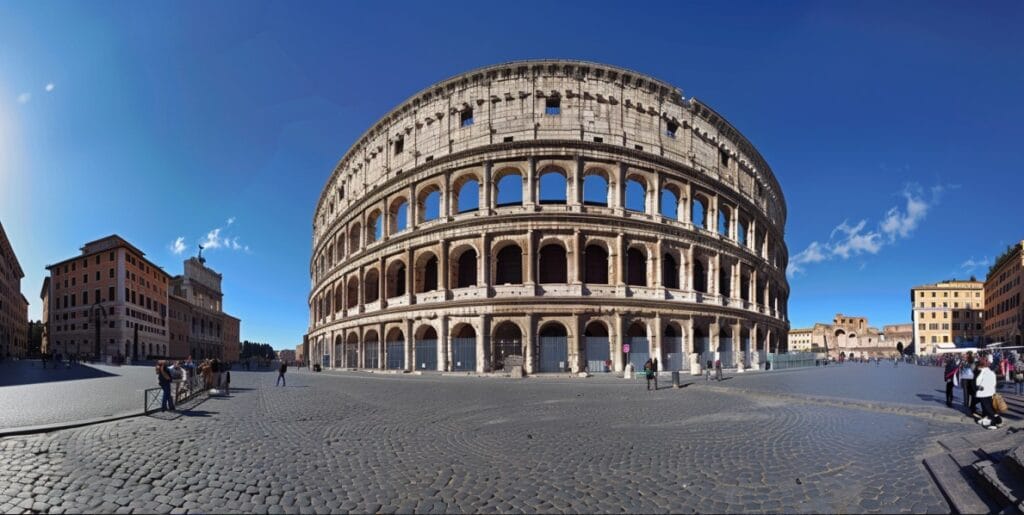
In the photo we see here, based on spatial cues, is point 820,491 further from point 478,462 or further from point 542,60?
point 542,60

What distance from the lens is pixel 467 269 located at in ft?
97.3

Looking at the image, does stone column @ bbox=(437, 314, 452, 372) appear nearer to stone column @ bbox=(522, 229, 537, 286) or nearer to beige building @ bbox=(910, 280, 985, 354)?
stone column @ bbox=(522, 229, 537, 286)

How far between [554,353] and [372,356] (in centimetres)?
1458

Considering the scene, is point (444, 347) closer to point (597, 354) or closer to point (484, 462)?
point (597, 354)

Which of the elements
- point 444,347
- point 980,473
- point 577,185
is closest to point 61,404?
point 444,347

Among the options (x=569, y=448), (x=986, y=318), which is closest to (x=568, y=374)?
(x=569, y=448)

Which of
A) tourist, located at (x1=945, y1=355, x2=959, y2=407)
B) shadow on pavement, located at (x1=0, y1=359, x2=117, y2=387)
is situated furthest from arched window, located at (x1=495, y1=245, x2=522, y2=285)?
shadow on pavement, located at (x1=0, y1=359, x2=117, y2=387)

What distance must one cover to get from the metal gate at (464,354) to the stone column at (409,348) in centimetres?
322

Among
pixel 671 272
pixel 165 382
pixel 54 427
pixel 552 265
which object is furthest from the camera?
pixel 671 272

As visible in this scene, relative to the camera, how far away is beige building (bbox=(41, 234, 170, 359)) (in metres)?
56.9

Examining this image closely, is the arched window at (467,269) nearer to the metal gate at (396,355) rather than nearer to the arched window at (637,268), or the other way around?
the metal gate at (396,355)

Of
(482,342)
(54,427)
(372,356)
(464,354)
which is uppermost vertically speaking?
(54,427)

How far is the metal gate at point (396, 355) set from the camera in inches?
1203

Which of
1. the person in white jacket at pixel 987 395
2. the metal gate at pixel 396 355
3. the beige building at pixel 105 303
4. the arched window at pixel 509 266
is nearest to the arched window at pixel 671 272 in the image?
the arched window at pixel 509 266
